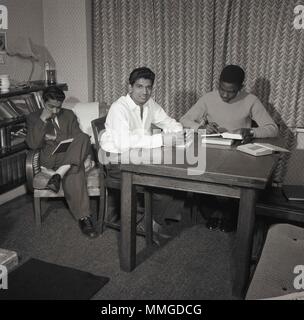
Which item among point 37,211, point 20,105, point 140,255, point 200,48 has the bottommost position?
point 140,255

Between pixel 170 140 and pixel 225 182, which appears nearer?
pixel 225 182

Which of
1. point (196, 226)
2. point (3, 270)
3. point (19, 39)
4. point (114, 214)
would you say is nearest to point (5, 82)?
point (19, 39)

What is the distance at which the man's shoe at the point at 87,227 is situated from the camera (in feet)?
9.42

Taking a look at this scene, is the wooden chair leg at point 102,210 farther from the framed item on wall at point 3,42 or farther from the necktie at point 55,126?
the framed item on wall at point 3,42

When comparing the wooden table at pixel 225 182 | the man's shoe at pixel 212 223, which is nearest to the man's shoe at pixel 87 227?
the wooden table at pixel 225 182

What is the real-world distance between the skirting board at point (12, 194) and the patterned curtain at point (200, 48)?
124cm

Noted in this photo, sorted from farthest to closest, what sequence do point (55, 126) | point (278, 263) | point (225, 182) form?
1. point (55, 126)
2. point (225, 182)
3. point (278, 263)

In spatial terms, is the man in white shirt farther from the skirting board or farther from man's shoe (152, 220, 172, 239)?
the skirting board

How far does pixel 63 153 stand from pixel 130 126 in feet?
2.23

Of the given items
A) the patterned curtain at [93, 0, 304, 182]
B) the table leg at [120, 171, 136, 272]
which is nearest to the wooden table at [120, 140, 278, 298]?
the table leg at [120, 171, 136, 272]

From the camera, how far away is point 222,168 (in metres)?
1.99

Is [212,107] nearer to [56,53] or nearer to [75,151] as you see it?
[75,151]

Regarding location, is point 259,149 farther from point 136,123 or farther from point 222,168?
point 136,123

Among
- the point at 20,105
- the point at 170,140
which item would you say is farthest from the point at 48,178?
the point at 170,140
